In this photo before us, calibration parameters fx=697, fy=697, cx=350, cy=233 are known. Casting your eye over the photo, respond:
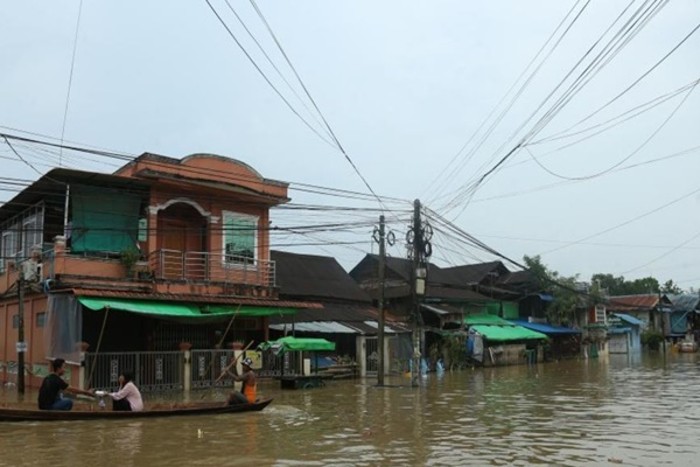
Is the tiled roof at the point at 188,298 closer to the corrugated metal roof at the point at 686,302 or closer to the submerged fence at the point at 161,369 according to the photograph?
the submerged fence at the point at 161,369

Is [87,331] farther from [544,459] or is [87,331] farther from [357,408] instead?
[544,459]

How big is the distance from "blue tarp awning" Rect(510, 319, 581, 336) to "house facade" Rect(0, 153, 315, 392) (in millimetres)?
25429

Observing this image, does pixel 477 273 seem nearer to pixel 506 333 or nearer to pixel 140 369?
pixel 506 333

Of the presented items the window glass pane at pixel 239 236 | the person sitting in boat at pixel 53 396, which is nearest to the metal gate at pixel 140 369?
the window glass pane at pixel 239 236

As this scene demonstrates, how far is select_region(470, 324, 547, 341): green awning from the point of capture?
39.3m

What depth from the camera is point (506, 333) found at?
41.3m

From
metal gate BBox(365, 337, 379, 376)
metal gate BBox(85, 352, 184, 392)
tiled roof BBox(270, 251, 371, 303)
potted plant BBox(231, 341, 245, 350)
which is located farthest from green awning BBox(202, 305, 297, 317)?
tiled roof BBox(270, 251, 371, 303)

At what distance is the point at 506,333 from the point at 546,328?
795 centimetres

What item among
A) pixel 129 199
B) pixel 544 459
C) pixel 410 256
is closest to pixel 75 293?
pixel 129 199

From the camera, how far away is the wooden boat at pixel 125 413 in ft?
46.2

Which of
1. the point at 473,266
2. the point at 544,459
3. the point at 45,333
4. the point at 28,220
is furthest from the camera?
the point at 473,266

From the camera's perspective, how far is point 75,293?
67.0 feet

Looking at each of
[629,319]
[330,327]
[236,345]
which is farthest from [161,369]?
[629,319]

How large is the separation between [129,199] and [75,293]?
189 inches
